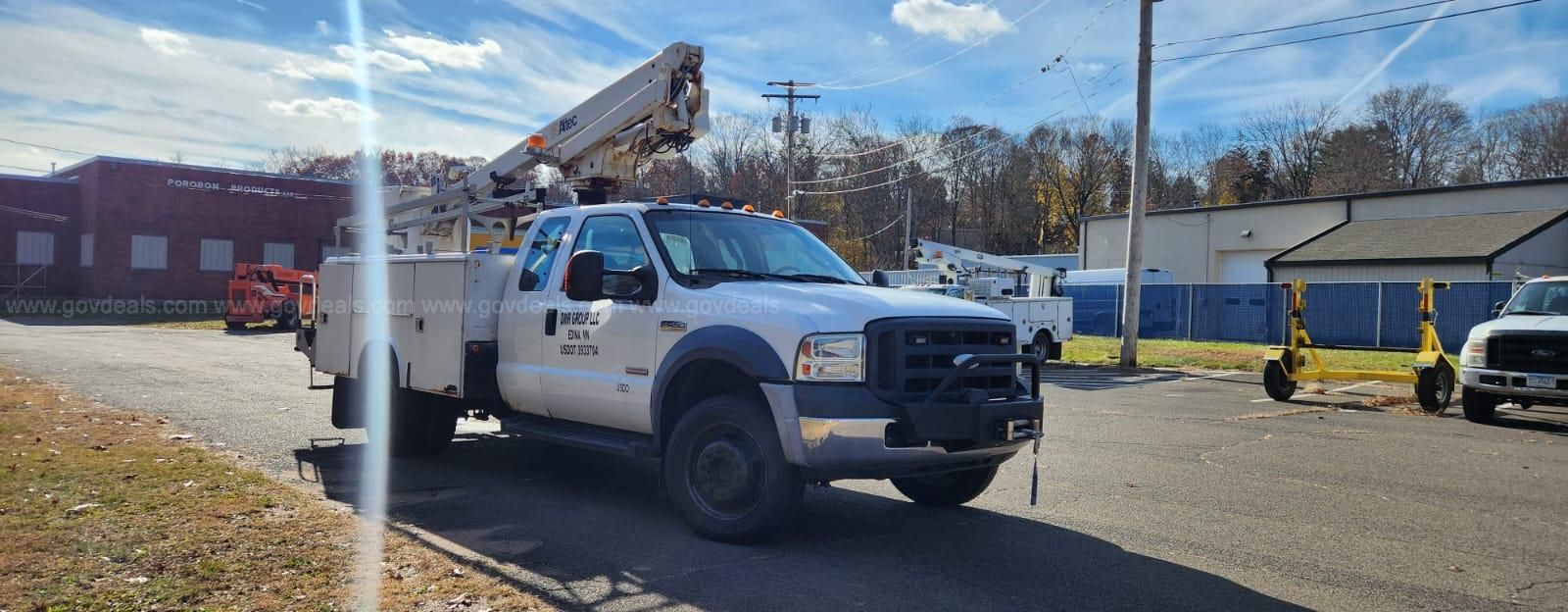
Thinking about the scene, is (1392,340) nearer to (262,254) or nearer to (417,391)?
(417,391)

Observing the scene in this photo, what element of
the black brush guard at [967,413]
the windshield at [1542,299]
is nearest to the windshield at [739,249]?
the black brush guard at [967,413]

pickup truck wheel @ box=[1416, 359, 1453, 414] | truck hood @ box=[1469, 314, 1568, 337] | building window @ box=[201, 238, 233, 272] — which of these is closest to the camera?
truck hood @ box=[1469, 314, 1568, 337]

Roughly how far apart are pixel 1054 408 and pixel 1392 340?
18982 mm

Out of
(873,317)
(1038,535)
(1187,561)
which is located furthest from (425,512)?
(1187,561)

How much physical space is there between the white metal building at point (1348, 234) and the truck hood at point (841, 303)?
103 ft

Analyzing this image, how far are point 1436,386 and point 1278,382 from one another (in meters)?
2.07

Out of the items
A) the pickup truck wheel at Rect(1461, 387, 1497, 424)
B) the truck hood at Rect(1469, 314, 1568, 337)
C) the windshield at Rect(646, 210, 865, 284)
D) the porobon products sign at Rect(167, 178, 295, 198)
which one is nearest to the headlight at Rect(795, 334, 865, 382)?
the windshield at Rect(646, 210, 865, 284)

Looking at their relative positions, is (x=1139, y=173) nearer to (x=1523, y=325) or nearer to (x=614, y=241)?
(x=1523, y=325)

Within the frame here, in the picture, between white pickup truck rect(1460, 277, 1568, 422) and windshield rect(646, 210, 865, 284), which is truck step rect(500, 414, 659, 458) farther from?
white pickup truck rect(1460, 277, 1568, 422)

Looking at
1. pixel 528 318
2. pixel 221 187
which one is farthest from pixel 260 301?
pixel 528 318

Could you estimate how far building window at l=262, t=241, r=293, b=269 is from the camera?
163 feet

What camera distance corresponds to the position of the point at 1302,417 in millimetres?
12758

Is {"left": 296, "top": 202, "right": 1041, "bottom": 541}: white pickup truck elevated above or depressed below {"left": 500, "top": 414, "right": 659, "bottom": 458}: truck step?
above

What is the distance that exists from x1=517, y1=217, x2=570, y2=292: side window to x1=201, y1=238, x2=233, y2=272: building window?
159 feet
